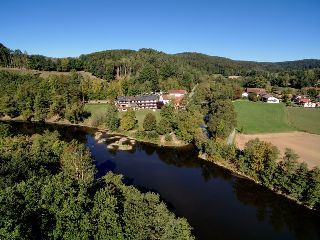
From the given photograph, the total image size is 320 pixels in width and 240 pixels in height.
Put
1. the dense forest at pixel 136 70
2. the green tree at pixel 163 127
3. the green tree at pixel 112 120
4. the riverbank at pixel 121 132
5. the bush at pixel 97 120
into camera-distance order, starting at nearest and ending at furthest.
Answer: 1. the riverbank at pixel 121 132
2. the green tree at pixel 163 127
3. the green tree at pixel 112 120
4. the bush at pixel 97 120
5. the dense forest at pixel 136 70


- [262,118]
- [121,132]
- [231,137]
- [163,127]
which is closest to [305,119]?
[262,118]

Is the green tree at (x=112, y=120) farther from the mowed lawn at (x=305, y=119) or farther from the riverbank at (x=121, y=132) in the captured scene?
the mowed lawn at (x=305, y=119)

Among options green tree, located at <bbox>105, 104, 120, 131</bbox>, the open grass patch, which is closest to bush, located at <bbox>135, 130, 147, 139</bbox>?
green tree, located at <bbox>105, 104, 120, 131</bbox>

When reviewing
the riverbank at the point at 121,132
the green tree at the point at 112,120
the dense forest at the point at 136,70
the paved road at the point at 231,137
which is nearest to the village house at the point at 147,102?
the dense forest at the point at 136,70

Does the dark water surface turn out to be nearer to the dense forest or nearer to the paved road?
the paved road

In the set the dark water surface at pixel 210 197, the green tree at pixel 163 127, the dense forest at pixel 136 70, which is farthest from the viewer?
the dense forest at pixel 136 70
